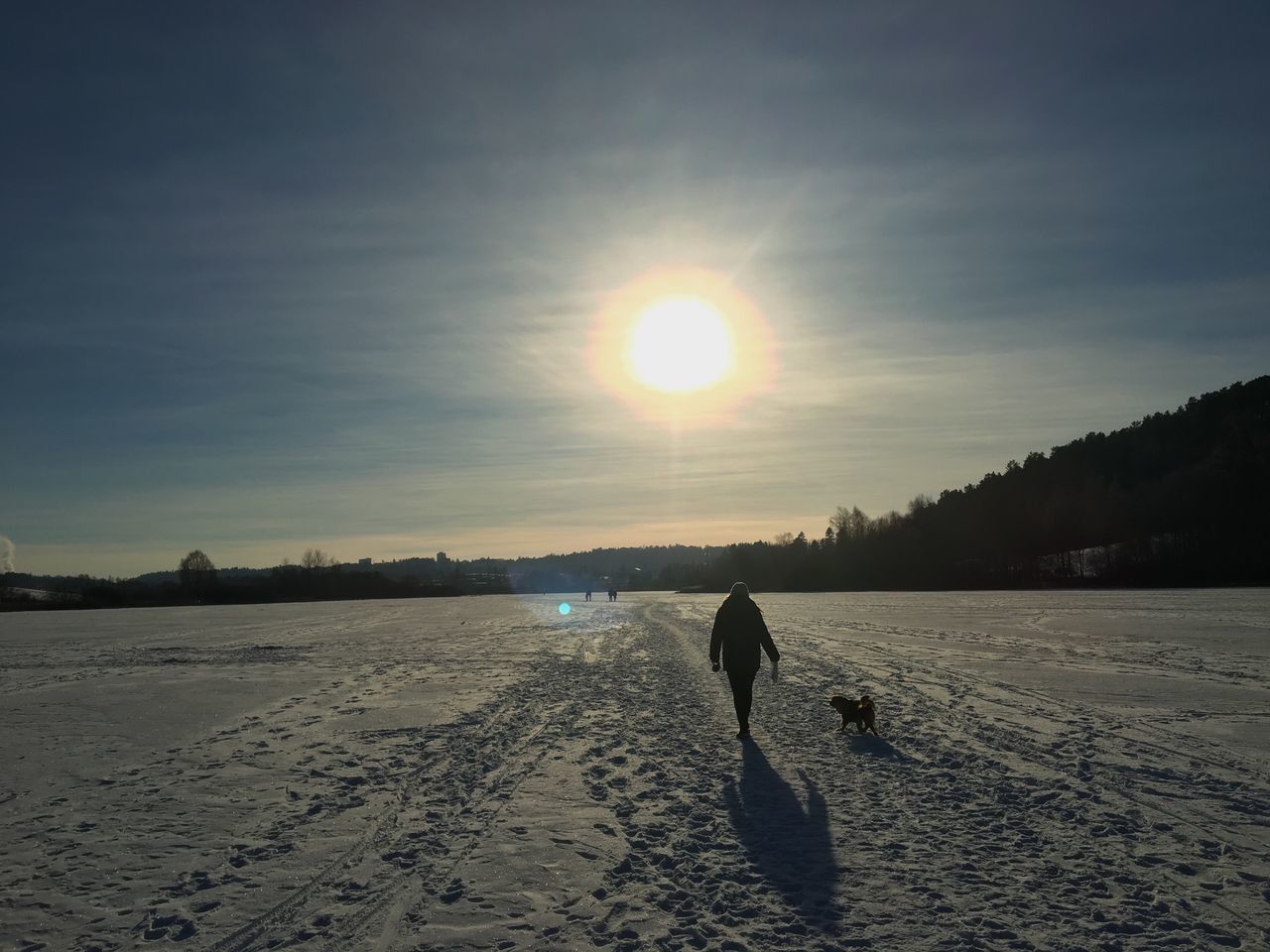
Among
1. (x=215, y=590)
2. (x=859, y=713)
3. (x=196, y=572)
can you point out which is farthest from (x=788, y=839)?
(x=196, y=572)

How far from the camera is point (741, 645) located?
11.7m

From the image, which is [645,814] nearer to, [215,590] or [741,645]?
[741,645]

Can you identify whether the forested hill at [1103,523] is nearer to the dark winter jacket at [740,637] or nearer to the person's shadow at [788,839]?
the dark winter jacket at [740,637]

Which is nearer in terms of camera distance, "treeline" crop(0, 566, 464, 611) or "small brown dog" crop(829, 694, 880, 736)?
"small brown dog" crop(829, 694, 880, 736)

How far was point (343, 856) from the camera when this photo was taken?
6.60 meters

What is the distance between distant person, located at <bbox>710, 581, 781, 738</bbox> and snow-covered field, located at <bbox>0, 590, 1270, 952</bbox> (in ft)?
1.74

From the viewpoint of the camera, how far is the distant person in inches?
453

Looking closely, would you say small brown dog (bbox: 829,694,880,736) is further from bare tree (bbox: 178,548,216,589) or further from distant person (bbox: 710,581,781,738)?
bare tree (bbox: 178,548,216,589)

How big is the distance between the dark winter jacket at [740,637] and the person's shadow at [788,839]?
2236 millimetres

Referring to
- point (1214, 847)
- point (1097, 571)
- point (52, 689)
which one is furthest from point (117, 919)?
point (1097, 571)

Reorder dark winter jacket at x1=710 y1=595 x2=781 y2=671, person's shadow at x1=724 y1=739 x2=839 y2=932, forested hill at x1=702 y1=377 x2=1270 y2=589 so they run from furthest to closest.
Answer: forested hill at x1=702 y1=377 x2=1270 y2=589 < dark winter jacket at x1=710 y1=595 x2=781 y2=671 < person's shadow at x1=724 y1=739 x2=839 y2=932

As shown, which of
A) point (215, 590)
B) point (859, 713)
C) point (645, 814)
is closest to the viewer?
point (645, 814)

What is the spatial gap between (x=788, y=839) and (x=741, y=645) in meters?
4.92

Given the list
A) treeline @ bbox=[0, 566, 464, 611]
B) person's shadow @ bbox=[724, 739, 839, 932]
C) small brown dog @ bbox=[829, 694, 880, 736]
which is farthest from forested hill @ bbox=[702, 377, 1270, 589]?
person's shadow @ bbox=[724, 739, 839, 932]
